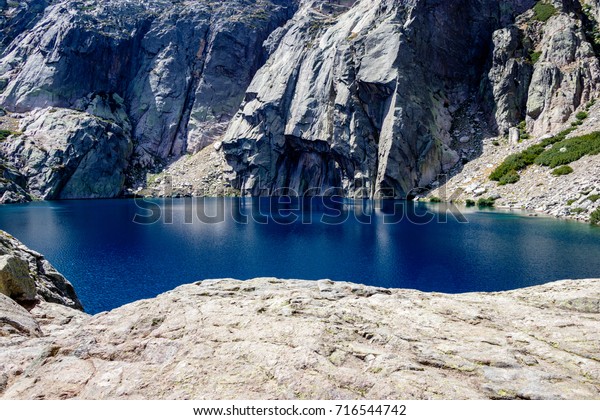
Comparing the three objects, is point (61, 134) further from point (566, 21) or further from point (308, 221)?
point (566, 21)

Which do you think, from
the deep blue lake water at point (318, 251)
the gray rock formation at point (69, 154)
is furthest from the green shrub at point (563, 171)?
the gray rock formation at point (69, 154)

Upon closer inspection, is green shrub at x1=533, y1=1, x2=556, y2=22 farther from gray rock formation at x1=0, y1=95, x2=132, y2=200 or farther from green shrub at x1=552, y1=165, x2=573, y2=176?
gray rock formation at x1=0, y1=95, x2=132, y2=200

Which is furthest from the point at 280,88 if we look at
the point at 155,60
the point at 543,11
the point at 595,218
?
the point at 595,218

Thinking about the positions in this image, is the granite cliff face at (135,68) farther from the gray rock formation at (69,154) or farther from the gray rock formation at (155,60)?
the gray rock formation at (69,154)

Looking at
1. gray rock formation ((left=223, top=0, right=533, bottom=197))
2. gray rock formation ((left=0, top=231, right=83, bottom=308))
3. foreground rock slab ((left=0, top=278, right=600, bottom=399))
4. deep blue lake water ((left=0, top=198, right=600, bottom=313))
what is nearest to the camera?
→ foreground rock slab ((left=0, top=278, right=600, bottom=399))

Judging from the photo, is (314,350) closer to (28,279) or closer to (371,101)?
(28,279)

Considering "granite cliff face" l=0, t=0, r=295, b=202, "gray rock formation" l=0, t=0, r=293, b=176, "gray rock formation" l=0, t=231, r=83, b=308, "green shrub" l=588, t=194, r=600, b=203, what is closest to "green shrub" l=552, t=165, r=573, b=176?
"green shrub" l=588, t=194, r=600, b=203

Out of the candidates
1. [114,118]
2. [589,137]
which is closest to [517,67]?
[589,137]
